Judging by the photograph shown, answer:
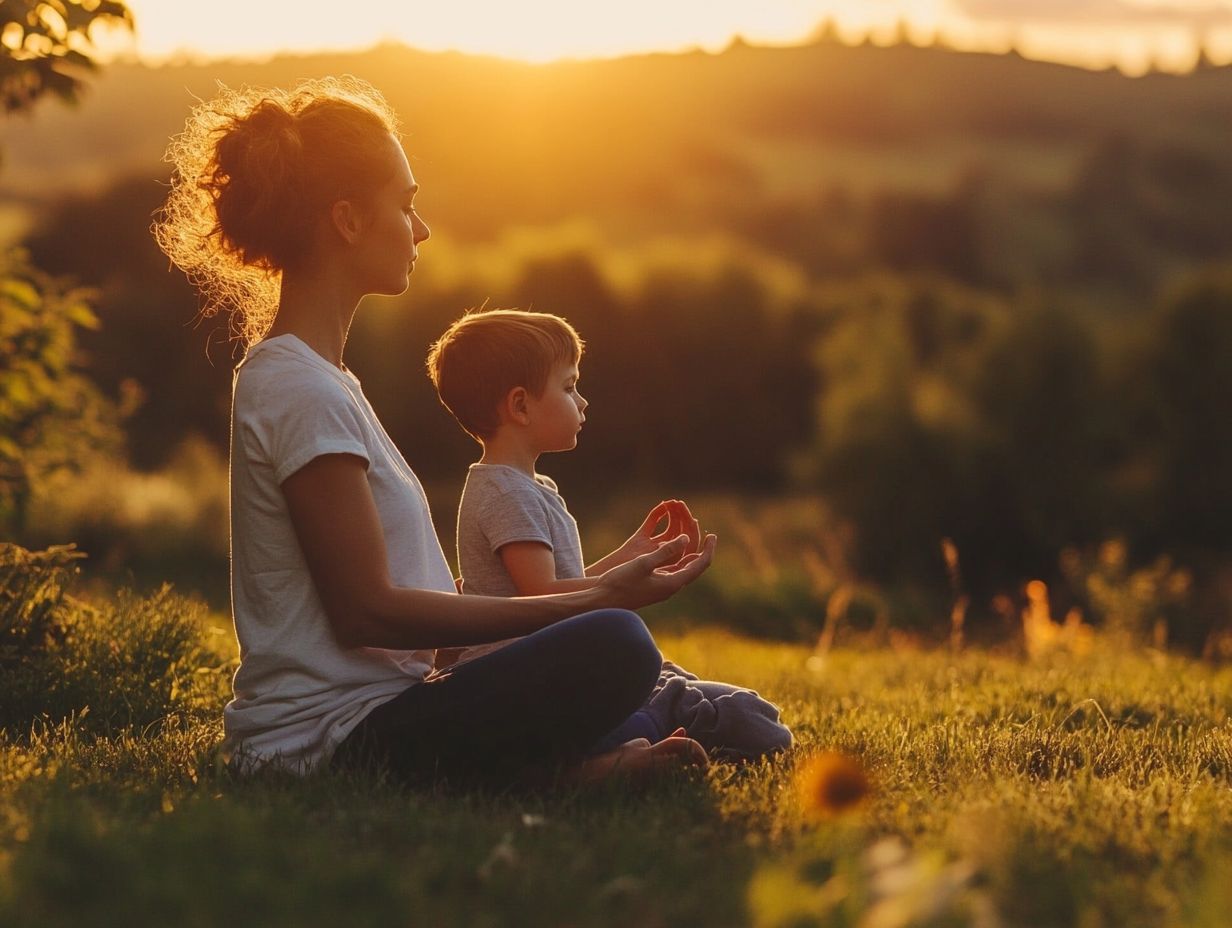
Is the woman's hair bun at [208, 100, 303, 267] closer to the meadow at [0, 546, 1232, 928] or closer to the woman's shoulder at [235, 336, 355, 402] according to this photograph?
the woman's shoulder at [235, 336, 355, 402]

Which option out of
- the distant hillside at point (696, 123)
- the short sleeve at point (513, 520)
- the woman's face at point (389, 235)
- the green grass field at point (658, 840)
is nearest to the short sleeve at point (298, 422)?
the woman's face at point (389, 235)

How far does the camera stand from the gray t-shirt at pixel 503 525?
12.8 feet

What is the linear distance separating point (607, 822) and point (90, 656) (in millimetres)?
2327

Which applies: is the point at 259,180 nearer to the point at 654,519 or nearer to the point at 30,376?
the point at 654,519

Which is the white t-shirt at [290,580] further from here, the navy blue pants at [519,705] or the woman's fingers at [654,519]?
the woman's fingers at [654,519]

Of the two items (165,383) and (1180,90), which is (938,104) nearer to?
(1180,90)

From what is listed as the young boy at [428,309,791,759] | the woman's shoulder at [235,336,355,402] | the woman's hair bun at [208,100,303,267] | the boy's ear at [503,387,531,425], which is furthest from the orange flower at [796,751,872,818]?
the woman's hair bun at [208,100,303,267]

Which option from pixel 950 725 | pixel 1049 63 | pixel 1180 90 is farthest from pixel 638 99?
pixel 950 725

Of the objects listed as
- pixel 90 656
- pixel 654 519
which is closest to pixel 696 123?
pixel 90 656

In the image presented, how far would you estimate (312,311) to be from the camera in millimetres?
3633

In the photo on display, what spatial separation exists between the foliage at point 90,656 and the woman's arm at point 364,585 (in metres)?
1.44

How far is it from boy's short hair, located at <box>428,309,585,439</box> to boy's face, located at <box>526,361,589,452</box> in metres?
0.02

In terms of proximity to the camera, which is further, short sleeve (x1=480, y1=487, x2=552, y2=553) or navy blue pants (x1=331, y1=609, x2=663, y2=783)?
short sleeve (x1=480, y1=487, x2=552, y2=553)

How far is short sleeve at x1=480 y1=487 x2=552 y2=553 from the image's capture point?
388 cm
